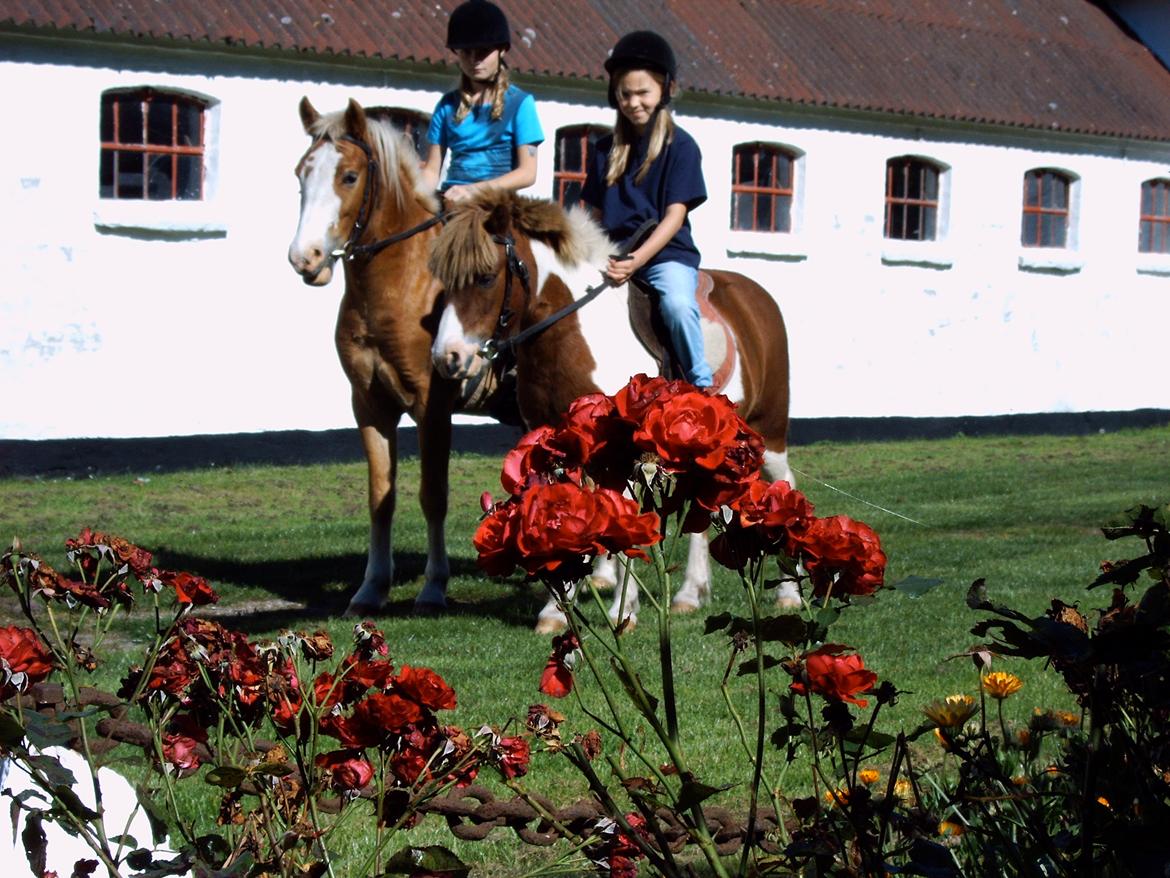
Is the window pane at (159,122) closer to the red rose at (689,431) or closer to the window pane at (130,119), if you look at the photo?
the window pane at (130,119)

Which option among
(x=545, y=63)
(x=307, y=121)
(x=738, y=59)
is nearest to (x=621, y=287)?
(x=307, y=121)

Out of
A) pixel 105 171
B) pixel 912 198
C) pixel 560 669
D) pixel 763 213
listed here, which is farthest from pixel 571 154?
pixel 560 669

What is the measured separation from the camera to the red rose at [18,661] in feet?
7.57

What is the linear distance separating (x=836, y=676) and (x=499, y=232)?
501 centimetres

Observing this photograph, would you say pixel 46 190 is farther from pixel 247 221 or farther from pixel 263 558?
pixel 263 558

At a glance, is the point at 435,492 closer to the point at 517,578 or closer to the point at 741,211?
the point at 517,578

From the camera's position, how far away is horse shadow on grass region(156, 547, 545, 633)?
26.0ft

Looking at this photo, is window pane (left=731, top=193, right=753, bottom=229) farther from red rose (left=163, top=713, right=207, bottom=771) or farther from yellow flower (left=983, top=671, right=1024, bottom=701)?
red rose (left=163, top=713, right=207, bottom=771)

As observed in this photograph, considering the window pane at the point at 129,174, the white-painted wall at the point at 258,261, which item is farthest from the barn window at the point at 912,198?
the window pane at the point at 129,174

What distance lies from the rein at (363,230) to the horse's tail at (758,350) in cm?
150

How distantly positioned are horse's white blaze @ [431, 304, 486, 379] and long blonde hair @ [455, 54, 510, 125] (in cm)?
141

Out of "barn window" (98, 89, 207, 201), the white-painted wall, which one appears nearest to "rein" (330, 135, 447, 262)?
the white-painted wall

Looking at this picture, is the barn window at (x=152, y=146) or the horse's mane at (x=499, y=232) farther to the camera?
the barn window at (x=152, y=146)

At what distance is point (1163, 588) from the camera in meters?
2.20
